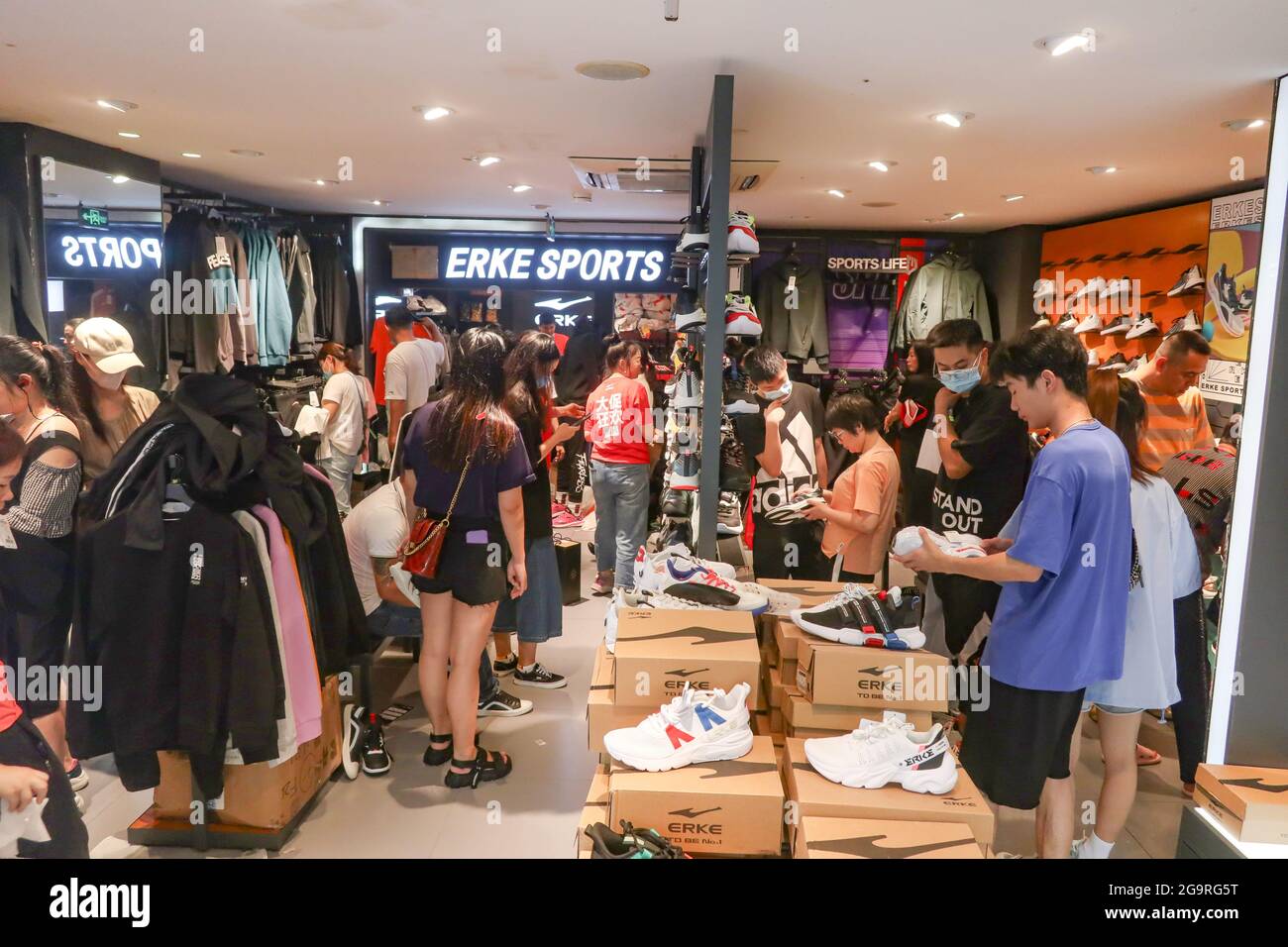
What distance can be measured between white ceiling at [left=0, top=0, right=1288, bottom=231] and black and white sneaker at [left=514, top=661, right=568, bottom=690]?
99.8 inches

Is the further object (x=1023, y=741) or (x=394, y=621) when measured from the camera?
(x=394, y=621)

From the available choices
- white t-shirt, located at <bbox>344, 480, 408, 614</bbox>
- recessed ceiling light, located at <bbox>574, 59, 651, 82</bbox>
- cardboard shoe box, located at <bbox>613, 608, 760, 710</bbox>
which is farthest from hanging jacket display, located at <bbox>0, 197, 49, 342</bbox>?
cardboard shoe box, located at <bbox>613, 608, 760, 710</bbox>

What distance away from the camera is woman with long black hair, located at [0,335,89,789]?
2762mm

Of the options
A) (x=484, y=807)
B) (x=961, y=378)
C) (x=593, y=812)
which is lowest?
(x=484, y=807)

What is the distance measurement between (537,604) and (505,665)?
522mm

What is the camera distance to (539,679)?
4.25 metres

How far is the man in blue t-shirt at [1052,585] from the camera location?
2.38 m

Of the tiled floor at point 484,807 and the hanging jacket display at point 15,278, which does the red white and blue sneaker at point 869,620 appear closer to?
the tiled floor at point 484,807

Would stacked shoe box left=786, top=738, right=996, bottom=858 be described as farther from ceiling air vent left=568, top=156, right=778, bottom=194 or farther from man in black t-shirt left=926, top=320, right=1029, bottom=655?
ceiling air vent left=568, top=156, right=778, bottom=194

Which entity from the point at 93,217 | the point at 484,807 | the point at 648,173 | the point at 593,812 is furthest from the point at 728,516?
the point at 93,217

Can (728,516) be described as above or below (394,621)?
above

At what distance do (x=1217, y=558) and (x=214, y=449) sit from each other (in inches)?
137

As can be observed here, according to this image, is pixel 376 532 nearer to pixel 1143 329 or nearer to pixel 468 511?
pixel 468 511
